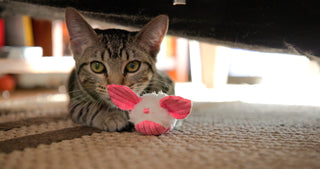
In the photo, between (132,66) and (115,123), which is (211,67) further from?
(115,123)

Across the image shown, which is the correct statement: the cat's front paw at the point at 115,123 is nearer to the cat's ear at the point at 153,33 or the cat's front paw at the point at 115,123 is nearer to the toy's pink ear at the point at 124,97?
the toy's pink ear at the point at 124,97

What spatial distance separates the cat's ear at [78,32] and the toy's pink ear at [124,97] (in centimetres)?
29

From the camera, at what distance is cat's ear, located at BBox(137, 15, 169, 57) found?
3.12 ft

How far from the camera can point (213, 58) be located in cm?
207

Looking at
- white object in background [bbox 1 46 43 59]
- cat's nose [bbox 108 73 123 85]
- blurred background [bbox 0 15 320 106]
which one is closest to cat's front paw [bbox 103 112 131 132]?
cat's nose [bbox 108 73 123 85]

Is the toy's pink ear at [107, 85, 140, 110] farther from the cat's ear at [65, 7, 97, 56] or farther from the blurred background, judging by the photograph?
the blurred background

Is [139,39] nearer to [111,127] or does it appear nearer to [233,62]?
[111,127]

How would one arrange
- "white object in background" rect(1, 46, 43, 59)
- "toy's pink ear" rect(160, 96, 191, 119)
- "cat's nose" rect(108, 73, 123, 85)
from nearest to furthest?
"toy's pink ear" rect(160, 96, 191, 119) < "cat's nose" rect(108, 73, 123, 85) < "white object in background" rect(1, 46, 43, 59)

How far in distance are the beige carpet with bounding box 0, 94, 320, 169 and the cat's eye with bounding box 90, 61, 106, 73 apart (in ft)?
0.66

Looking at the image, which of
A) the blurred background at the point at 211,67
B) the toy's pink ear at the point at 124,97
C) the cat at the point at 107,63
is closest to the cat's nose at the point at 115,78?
the cat at the point at 107,63

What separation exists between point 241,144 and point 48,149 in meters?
0.48

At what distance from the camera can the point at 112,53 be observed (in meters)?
0.94

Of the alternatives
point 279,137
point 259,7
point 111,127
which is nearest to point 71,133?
point 111,127

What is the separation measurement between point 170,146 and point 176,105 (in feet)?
0.40
